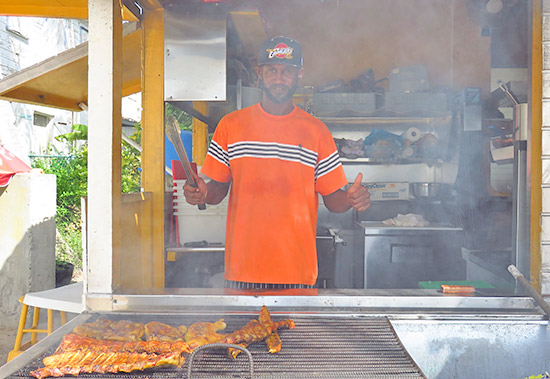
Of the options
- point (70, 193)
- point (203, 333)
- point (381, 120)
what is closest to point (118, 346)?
point (203, 333)

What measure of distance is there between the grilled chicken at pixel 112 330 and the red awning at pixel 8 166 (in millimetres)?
4552

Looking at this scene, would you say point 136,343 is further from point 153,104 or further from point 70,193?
point 70,193

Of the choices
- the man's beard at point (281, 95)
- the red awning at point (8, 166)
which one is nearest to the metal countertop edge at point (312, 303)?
the man's beard at point (281, 95)

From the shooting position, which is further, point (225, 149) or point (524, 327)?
point (225, 149)

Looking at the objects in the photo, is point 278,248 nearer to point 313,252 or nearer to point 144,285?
point 313,252

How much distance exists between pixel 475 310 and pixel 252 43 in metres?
3.25

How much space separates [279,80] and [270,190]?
737 mm

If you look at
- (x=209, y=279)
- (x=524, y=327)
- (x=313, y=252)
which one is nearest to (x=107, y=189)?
(x=313, y=252)

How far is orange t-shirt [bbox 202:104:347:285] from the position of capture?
291 centimetres

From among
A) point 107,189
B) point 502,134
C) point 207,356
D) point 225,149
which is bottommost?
point 207,356

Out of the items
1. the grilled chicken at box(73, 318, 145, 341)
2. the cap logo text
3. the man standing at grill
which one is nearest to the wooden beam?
the man standing at grill

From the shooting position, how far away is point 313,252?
9.84 feet

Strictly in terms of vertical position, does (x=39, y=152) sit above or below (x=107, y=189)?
above

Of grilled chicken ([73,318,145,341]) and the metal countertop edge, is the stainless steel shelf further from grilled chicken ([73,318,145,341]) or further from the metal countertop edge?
grilled chicken ([73,318,145,341])
